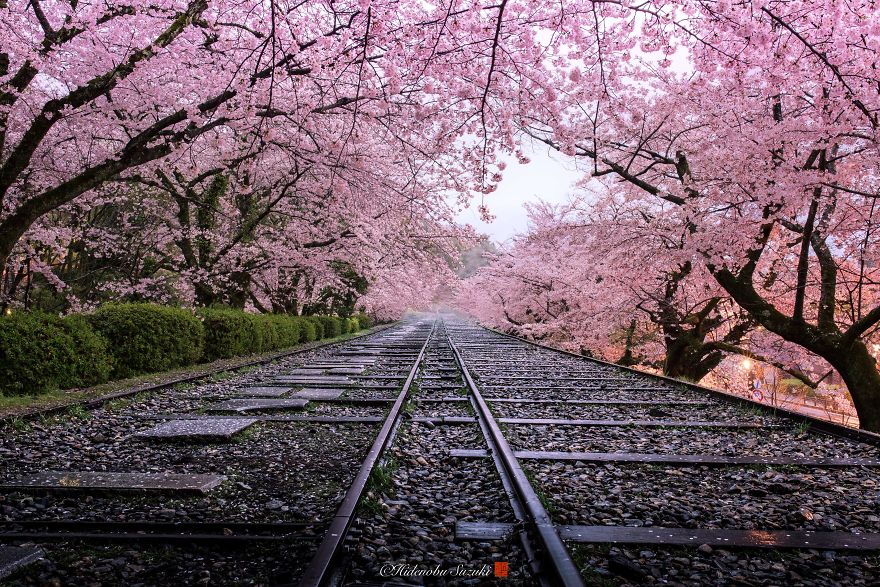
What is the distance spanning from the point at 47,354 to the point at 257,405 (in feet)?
12.6

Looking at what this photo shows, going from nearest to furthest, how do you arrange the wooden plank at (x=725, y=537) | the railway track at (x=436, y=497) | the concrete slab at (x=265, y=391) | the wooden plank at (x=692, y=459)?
the railway track at (x=436, y=497)
the wooden plank at (x=725, y=537)
the wooden plank at (x=692, y=459)
the concrete slab at (x=265, y=391)

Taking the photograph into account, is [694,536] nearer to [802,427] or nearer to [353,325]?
[802,427]

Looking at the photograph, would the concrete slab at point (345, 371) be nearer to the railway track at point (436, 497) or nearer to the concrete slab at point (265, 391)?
the concrete slab at point (265, 391)

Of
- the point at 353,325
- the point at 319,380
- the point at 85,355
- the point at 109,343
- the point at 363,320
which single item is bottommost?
the point at 353,325

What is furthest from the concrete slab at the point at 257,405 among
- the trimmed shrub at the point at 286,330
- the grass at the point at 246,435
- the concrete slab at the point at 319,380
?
the trimmed shrub at the point at 286,330

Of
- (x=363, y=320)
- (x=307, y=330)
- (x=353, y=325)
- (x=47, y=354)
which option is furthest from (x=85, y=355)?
(x=363, y=320)

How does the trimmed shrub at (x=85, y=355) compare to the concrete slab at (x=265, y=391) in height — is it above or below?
above

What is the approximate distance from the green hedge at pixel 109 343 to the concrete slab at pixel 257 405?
3.10 metres

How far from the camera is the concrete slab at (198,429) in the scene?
5.26 meters

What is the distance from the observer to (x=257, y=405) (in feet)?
23.1

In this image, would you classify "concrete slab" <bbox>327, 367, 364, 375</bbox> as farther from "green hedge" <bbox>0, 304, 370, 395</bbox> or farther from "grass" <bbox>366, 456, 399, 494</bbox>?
"grass" <bbox>366, 456, 399, 494</bbox>

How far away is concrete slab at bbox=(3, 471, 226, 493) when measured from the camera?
3701 mm

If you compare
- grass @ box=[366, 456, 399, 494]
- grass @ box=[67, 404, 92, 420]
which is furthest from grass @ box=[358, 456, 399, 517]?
grass @ box=[67, 404, 92, 420]

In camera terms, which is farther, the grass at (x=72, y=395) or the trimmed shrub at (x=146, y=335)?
the trimmed shrub at (x=146, y=335)
